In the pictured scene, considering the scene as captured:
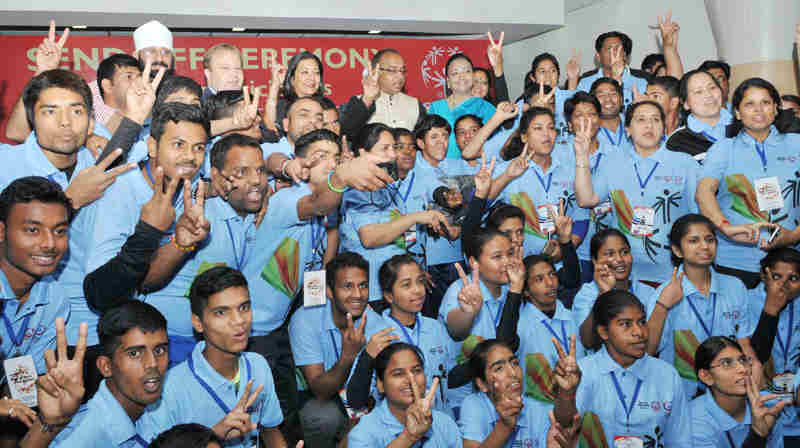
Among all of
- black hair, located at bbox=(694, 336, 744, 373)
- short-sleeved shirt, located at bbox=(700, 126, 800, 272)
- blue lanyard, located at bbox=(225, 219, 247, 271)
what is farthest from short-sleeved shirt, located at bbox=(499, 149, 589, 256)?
blue lanyard, located at bbox=(225, 219, 247, 271)

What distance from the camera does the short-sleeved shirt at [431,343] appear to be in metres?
4.15

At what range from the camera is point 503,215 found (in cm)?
474

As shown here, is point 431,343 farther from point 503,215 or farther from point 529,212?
point 529,212

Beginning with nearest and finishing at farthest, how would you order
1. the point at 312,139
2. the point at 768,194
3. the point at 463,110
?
the point at 312,139 < the point at 768,194 < the point at 463,110

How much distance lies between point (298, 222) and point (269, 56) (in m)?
5.37

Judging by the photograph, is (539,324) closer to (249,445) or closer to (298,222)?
(298,222)

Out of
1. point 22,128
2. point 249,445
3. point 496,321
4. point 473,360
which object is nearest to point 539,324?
point 496,321

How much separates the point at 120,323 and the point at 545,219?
2.89m

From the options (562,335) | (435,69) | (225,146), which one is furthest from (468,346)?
(435,69)

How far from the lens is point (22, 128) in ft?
13.1

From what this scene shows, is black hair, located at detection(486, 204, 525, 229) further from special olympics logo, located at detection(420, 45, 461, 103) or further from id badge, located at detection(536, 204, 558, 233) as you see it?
special olympics logo, located at detection(420, 45, 461, 103)

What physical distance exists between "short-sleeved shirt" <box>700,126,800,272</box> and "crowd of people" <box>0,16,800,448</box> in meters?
0.01

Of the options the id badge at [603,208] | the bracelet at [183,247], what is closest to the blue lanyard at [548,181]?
the id badge at [603,208]

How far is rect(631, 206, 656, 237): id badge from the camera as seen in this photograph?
15.4 feet
